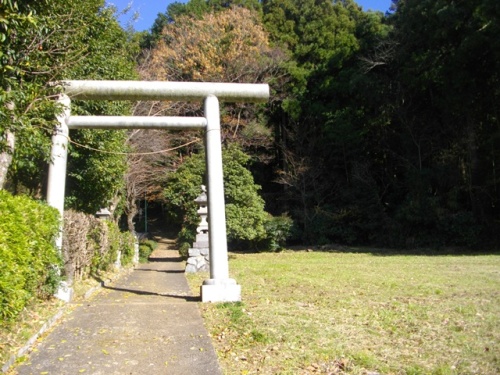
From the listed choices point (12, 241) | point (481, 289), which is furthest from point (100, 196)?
point (481, 289)

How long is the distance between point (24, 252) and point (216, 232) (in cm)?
323

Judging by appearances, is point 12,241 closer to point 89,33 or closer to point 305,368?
point 305,368

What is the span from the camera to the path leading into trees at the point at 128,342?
398cm

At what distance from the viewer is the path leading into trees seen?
398 centimetres

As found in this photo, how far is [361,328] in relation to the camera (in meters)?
5.31

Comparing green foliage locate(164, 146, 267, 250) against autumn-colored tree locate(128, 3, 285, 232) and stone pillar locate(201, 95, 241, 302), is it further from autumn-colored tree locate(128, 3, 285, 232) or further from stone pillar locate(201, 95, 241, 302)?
stone pillar locate(201, 95, 241, 302)

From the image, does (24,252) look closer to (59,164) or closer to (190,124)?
(59,164)

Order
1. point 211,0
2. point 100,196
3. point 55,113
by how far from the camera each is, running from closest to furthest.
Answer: point 55,113 < point 100,196 < point 211,0

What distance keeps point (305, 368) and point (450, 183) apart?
62.0 ft

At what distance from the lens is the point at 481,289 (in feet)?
26.8

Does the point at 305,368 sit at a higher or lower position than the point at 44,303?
lower

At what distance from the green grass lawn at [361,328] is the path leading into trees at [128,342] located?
0.28 meters

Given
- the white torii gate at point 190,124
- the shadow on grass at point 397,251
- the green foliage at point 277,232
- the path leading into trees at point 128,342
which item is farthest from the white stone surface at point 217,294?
the green foliage at point 277,232

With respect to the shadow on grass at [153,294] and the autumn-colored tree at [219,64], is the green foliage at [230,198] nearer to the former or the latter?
the autumn-colored tree at [219,64]
